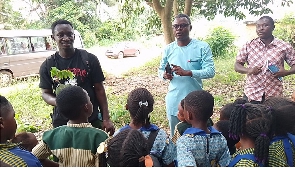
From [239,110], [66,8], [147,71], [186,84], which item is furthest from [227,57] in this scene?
[239,110]

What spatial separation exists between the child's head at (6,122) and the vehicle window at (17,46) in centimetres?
981

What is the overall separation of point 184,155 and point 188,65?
126cm

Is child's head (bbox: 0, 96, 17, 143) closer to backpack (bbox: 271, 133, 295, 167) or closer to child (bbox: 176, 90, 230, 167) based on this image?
child (bbox: 176, 90, 230, 167)

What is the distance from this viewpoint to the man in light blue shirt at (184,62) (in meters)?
2.85

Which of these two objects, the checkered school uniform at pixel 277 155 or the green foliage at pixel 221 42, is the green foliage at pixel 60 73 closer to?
the checkered school uniform at pixel 277 155

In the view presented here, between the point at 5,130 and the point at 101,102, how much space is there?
1.15m

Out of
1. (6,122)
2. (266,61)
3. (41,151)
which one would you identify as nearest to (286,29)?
(266,61)

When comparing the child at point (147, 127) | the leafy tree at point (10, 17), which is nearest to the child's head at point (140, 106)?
the child at point (147, 127)

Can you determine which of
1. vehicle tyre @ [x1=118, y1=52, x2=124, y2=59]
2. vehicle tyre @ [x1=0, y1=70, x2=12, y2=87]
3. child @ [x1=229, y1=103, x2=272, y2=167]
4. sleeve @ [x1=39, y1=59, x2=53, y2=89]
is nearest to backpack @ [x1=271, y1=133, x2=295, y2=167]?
child @ [x1=229, y1=103, x2=272, y2=167]

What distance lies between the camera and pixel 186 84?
290 cm

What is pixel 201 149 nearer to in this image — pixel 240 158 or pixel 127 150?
pixel 240 158

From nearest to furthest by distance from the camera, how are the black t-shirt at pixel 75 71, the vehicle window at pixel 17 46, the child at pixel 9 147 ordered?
the child at pixel 9 147
the black t-shirt at pixel 75 71
the vehicle window at pixel 17 46

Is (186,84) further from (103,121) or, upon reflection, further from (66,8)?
(66,8)

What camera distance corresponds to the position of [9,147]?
1.54m
